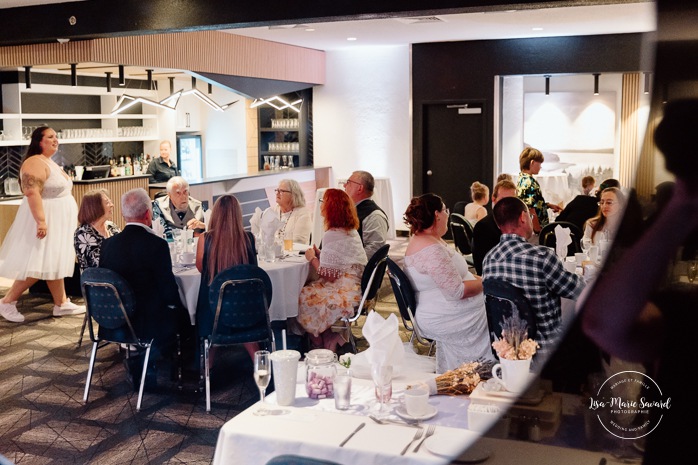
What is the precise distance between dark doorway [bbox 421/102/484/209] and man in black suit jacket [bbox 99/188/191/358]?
7.50m

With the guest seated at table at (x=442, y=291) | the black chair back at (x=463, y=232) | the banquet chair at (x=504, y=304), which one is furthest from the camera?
the black chair back at (x=463, y=232)

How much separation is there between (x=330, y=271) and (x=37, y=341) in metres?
2.68

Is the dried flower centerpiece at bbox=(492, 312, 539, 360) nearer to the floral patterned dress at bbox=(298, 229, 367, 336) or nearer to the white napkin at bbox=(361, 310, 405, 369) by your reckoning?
the white napkin at bbox=(361, 310, 405, 369)

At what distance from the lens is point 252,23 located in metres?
5.07

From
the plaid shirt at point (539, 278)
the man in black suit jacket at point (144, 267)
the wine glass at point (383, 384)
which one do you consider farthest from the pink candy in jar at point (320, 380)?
the man in black suit jacket at point (144, 267)

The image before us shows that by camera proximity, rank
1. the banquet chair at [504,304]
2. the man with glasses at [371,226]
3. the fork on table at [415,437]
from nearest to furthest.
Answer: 1. the fork on table at [415,437]
2. the banquet chair at [504,304]
3. the man with glasses at [371,226]

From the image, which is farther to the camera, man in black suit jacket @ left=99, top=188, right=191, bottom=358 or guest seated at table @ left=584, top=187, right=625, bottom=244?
guest seated at table @ left=584, top=187, right=625, bottom=244

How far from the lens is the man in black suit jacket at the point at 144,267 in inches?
192

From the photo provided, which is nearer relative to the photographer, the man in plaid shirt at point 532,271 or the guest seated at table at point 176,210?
the man in plaid shirt at point 532,271

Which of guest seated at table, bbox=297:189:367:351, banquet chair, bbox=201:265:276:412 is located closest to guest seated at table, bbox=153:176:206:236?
guest seated at table, bbox=297:189:367:351

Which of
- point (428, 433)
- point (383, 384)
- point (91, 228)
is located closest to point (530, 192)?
point (91, 228)

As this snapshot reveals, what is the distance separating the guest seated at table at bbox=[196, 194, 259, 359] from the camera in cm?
497

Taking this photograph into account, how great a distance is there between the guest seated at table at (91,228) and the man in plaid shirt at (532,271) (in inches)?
115

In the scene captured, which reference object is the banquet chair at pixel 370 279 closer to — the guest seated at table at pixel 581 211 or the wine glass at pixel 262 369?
the guest seated at table at pixel 581 211
